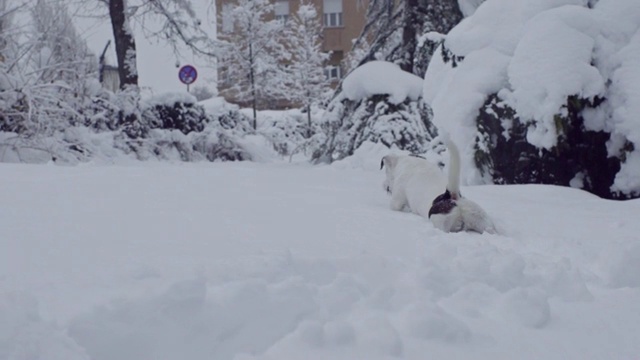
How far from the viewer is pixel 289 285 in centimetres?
239

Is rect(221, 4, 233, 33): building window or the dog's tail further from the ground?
rect(221, 4, 233, 33): building window

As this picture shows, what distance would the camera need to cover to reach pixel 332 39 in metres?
36.8

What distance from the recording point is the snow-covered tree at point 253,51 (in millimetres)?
25797

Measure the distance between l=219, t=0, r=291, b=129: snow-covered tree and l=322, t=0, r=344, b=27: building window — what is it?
403 inches

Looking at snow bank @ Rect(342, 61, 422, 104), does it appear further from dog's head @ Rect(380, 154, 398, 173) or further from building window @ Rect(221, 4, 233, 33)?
building window @ Rect(221, 4, 233, 33)

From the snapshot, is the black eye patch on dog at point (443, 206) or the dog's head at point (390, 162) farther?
the dog's head at point (390, 162)

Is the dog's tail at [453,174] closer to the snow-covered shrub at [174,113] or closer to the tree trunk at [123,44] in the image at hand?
the snow-covered shrub at [174,113]

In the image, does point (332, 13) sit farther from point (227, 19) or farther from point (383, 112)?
point (383, 112)

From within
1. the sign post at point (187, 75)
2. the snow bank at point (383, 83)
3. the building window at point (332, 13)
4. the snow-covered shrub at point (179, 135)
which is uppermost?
the building window at point (332, 13)

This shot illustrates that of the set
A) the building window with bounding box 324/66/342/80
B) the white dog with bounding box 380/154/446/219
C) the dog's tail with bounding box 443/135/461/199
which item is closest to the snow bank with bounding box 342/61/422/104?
the white dog with bounding box 380/154/446/219

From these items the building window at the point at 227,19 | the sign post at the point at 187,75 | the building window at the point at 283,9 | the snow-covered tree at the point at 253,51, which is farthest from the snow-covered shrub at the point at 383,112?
the building window at the point at 283,9

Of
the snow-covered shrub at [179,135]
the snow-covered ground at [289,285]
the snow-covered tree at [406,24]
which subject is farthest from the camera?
the snow-covered tree at [406,24]

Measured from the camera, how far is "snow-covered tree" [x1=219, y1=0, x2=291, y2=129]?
25.8 metres

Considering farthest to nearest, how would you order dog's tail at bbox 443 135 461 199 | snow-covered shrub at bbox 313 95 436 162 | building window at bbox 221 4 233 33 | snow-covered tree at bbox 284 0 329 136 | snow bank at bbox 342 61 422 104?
snow-covered tree at bbox 284 0 329 136 → building window at bbox 221 4 233 33 → snow bank at bbox 342 61 422 104 → snow-covered shrub at bbox 313 95 436 162 → dog's tail at bbox 443 135 461 199
